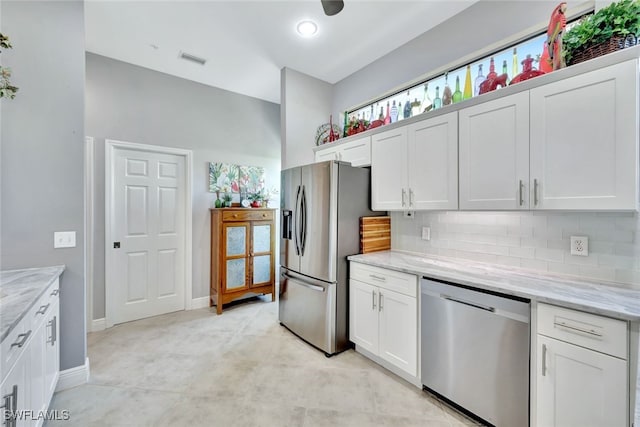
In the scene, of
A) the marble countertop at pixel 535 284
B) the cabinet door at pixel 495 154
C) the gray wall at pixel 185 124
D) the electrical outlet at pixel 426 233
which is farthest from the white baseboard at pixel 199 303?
the cabinet door at pixel 495 154

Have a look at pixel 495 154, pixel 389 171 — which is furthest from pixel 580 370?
pixel 389 171

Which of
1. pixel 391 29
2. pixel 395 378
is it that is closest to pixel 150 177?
pixel 391 29

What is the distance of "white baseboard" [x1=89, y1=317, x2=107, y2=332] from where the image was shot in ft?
9.97

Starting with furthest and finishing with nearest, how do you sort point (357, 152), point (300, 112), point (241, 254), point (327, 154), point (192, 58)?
point (241, 254)
point (300, 112)
point (327, 154)
point (192, 58)
point (357, 152)

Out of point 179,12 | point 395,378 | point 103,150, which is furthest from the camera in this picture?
point 103,150

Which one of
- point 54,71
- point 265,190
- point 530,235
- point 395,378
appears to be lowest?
point 395,378

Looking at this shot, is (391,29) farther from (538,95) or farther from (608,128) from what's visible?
(608,128)

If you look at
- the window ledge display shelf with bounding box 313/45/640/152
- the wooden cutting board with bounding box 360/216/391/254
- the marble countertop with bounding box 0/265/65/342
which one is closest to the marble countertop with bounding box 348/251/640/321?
the wooden cutting board with bounding box 360/216/391/254

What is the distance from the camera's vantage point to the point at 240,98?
4.13m

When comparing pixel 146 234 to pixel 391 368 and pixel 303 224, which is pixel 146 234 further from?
pixel 391 368

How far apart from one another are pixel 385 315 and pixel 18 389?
218cm

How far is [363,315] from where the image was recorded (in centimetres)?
248

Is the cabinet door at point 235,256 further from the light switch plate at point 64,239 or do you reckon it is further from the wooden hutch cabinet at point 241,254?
the light switch plate at point 64,239

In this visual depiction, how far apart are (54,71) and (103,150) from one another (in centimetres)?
126
